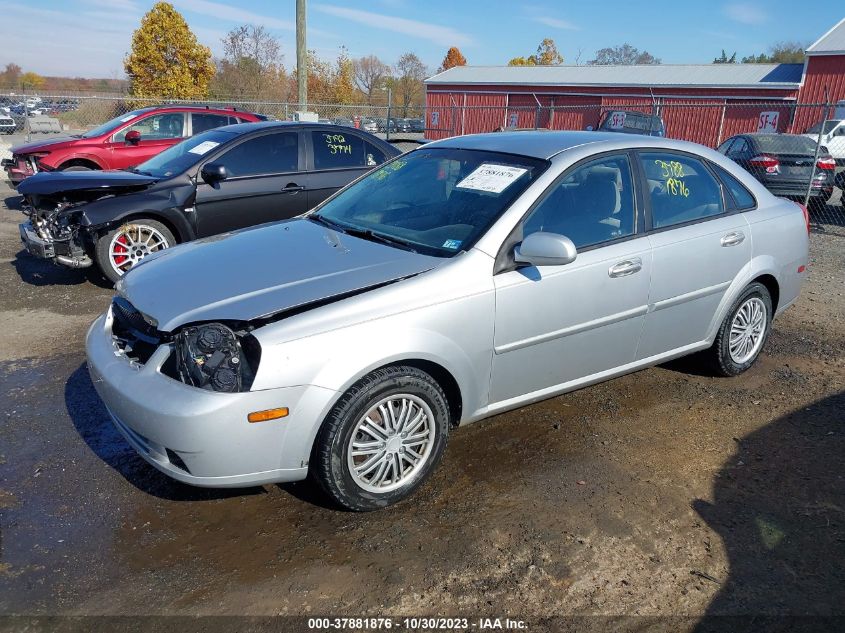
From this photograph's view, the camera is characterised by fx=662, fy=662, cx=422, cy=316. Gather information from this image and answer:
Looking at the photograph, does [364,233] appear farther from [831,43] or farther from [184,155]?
[831,43]

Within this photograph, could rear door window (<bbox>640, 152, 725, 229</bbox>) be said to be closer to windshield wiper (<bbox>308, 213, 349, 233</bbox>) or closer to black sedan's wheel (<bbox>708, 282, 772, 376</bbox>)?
black sedan's wheel (<bbox>708, 282, 772, 376</bbox>)

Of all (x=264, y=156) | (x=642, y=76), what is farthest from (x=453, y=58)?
(x=264, y=156)

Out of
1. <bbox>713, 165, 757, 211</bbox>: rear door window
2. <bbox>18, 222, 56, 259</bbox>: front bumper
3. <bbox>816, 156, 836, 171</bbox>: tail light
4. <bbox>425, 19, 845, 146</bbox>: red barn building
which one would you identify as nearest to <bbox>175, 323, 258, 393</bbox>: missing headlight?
<bbox>713, 165, 757, 211</bbox>: rear door window

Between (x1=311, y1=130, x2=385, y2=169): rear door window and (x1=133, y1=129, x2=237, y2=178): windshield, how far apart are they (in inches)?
36.3

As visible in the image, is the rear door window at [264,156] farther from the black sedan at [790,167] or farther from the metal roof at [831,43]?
the metal roof at [831,43]

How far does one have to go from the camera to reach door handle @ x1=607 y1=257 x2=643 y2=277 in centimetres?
372

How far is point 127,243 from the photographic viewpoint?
21.6ft

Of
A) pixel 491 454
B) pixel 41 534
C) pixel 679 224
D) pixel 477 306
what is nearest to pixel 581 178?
pixel 679 224

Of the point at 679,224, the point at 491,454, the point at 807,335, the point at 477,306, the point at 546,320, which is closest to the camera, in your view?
the point at 477,306

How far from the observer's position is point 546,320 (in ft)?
11.5

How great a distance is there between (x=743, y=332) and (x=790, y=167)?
8211 mm

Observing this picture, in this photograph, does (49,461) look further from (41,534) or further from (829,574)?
(829,574)

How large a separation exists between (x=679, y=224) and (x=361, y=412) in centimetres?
243

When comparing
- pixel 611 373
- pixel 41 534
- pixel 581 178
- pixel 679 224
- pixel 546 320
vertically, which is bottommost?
pixel 41 534
